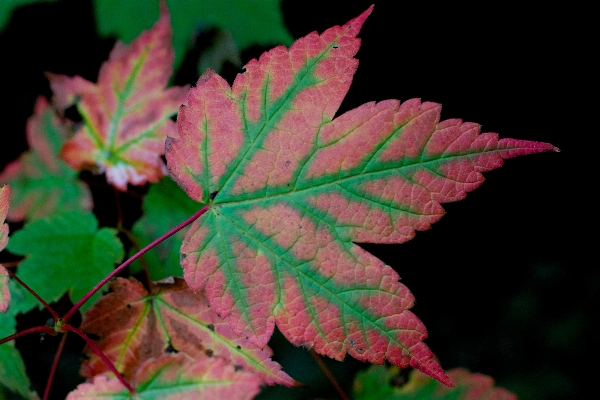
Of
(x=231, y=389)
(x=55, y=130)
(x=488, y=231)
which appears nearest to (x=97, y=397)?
(x=231, y=389)

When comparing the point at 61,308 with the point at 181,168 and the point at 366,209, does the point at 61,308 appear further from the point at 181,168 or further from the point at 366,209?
the point at 366,209

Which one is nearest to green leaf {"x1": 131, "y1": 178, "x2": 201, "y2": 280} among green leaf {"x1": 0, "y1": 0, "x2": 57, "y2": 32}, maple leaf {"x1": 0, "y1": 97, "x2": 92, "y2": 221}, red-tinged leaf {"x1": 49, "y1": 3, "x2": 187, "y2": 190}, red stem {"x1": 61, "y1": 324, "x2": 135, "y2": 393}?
red-tinged leaf {"x1": 49, "y1": 3, "x2": 187, "y2": 190}

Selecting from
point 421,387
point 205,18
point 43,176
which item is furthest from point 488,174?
point 43,176

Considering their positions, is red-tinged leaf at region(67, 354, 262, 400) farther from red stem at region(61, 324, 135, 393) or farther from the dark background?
the dark background

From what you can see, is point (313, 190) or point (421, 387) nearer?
point (313, 190)

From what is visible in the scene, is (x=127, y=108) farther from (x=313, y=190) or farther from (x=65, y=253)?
(x=313, y=190)

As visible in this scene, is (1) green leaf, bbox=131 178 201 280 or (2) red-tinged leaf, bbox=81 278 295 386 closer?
(2) red-tinged leaf, bbox=81 278 295 386
